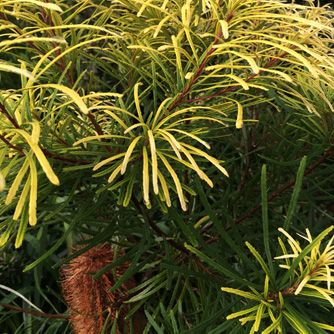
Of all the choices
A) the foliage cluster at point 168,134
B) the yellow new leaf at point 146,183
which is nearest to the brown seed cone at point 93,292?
the foliage cluster at point 168,134

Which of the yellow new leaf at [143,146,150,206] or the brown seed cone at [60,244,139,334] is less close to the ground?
the yellow new leaf at [143,146,150,206]

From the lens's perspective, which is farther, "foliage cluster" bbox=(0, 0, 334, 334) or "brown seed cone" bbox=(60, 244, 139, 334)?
"brown seed cone" bbox=(60, 244, 139, 334)

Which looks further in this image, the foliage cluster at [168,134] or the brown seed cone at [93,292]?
the brown seed cone at [93,292]

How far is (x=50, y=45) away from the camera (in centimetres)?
39

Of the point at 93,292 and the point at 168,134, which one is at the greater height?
the point at 168,134

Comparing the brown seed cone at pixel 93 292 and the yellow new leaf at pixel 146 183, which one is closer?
the yellow new leaf at pixel 146 183

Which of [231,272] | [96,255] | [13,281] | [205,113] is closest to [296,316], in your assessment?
[231,272]

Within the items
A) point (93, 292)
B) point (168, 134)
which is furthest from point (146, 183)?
point (93, 292)

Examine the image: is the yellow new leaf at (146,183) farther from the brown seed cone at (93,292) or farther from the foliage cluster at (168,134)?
the brown seed cone at (93,292)

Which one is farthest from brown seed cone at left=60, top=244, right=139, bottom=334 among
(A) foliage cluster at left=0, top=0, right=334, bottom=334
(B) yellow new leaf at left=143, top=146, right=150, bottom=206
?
(B) yellow new leaf at left=143, top=146, right=150, bottom=206

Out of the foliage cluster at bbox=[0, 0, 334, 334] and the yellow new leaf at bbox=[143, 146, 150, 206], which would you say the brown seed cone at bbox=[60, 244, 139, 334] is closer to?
the foliage cluster at bbox=[0, 0, 334, 334]

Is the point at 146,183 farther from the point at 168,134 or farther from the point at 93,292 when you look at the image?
the point at 93,292

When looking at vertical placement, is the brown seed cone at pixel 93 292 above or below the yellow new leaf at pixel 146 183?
below

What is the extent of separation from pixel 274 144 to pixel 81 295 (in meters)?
0.40
